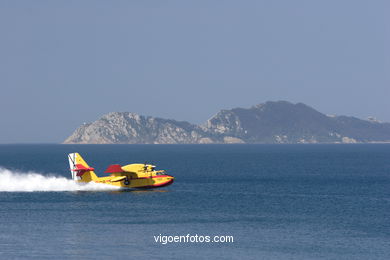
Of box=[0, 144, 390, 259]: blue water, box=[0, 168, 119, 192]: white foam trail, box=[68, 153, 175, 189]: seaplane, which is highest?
box=[68, 153, 175, 189]: seaplane

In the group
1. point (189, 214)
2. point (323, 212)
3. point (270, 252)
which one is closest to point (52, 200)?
point (189, 214)

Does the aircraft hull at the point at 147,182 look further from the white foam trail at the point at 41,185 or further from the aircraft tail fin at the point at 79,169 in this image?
the aircraft tail fin at the point at 79,169

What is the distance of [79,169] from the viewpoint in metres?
120

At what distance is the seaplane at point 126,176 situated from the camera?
392 feet

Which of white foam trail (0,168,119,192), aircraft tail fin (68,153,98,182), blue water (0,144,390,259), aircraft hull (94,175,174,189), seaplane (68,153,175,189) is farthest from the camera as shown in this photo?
aircraft hull (94,175,174,189)

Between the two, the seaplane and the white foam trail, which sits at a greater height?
the seaplane

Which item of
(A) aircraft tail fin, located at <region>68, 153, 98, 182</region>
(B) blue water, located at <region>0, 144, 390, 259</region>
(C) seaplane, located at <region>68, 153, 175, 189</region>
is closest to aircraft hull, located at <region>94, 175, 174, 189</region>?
(C) seaplane, located at <region>68, 153, 175, 189</region>

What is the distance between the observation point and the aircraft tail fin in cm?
11926

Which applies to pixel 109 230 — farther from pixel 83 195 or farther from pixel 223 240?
pixel 83 195

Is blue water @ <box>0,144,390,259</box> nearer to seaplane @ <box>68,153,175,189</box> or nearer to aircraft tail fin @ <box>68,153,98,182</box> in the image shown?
seaplane @ <box>68,153,175,189</box>

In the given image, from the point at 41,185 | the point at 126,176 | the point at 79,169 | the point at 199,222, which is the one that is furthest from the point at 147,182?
the point at 199,222

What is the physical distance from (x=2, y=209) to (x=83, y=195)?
20.3 metres

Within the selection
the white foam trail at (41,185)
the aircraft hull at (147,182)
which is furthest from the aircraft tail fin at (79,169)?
the aircraft hull at (147,182)

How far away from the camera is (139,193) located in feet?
391
